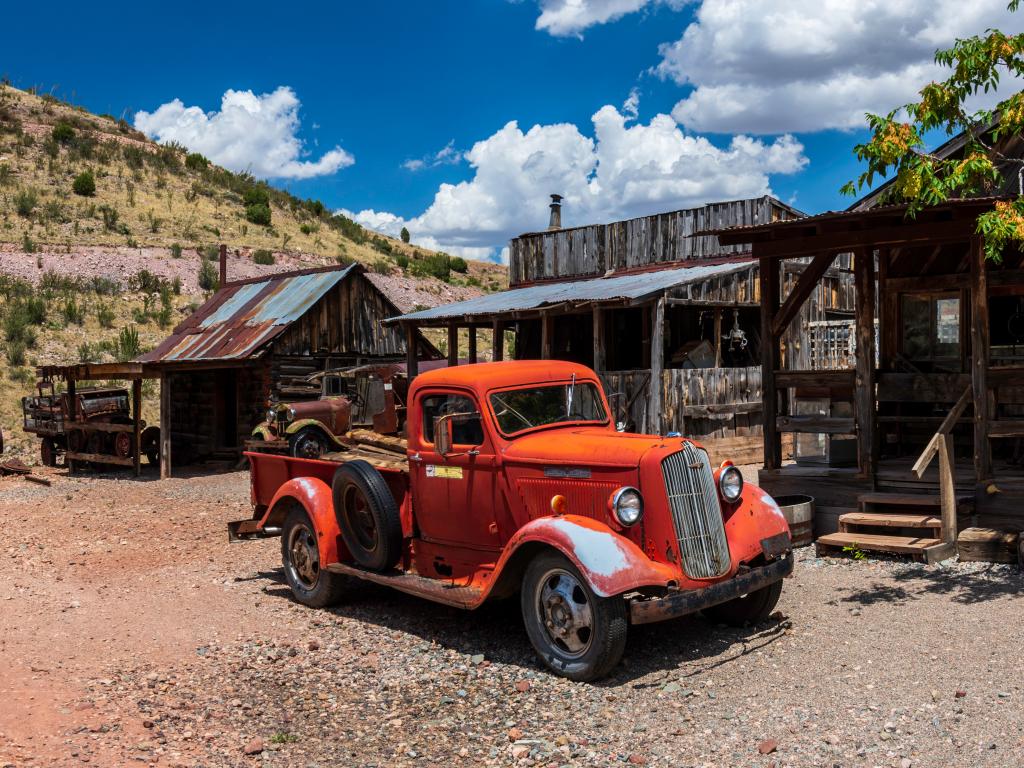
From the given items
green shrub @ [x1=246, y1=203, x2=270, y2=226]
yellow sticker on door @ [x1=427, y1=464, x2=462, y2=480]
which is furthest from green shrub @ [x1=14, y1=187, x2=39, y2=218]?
yellow sticker on door @ [x1=427, y1=464, x2=462, y2=480]

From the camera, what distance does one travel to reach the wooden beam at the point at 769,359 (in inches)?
449

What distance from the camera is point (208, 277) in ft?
133

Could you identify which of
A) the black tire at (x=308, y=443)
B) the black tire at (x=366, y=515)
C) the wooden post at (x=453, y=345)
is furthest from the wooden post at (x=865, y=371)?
the wooden post at (x=453, y=345)

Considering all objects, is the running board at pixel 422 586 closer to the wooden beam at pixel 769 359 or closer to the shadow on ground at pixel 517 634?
the shadow on ground at pixel 517 634

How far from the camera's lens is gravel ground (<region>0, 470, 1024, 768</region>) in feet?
17.0

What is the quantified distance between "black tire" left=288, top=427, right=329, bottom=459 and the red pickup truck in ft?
23.7

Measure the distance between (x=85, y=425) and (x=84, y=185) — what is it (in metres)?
30.8

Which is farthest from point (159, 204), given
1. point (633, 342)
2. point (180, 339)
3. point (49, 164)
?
point (633, 342)

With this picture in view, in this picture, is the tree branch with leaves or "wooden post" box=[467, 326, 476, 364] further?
"wooden post" box=[467, 326, 476, 364]

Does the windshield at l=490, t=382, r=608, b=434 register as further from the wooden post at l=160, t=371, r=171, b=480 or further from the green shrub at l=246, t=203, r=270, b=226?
the green shrub at l=246, t=203, r=270, b=226

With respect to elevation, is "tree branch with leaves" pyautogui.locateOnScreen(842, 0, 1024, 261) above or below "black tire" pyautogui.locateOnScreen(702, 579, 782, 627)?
above


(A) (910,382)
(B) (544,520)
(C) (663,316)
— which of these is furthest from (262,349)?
(B) (544,520)

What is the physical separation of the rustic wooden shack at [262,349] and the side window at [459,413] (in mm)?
13646

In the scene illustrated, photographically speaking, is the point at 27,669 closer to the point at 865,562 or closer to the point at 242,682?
the point at 242,682
